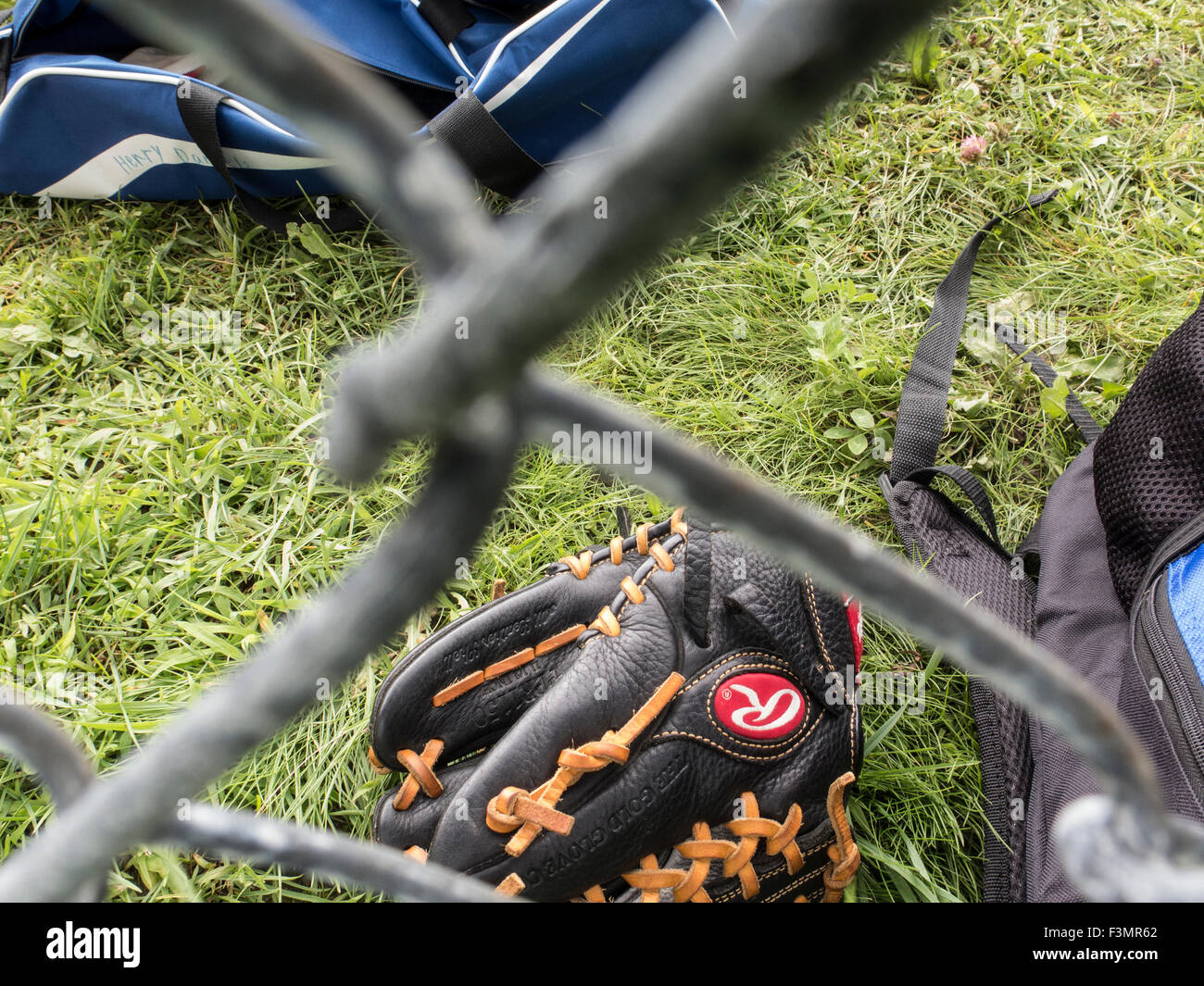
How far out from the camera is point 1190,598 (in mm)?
1045

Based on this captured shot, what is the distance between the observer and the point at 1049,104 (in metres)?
1.96

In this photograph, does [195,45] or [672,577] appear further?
[672,577]

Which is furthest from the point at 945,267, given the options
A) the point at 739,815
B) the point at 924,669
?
the point at 739,815

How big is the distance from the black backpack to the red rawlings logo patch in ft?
1.14

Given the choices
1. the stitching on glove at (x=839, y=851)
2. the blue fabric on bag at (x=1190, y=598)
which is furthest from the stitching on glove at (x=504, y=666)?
the blue fabric on bag at (x=1190, y=598)

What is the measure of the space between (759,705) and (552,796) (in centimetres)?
30

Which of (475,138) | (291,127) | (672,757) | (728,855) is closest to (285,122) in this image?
(291,127)

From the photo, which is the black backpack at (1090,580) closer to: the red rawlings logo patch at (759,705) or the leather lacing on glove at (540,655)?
the red rawlings logo patch at (759,705)

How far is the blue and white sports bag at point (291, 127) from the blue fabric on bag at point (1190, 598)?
1.37 m

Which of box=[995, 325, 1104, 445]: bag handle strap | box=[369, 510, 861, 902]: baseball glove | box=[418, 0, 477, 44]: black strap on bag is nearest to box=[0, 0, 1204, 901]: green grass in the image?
box=[995, 325, 1104, 445]: bag handle strap

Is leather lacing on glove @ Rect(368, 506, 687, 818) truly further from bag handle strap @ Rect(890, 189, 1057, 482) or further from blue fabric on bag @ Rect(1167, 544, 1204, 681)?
blue fabric on bag @ Rect(1167, 544, 1204, 681)

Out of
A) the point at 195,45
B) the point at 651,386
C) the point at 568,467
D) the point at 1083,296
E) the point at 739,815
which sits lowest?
the point at 739,815

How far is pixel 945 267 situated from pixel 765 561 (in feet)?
3.28

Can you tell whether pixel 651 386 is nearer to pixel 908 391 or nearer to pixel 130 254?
pixel 908 391
